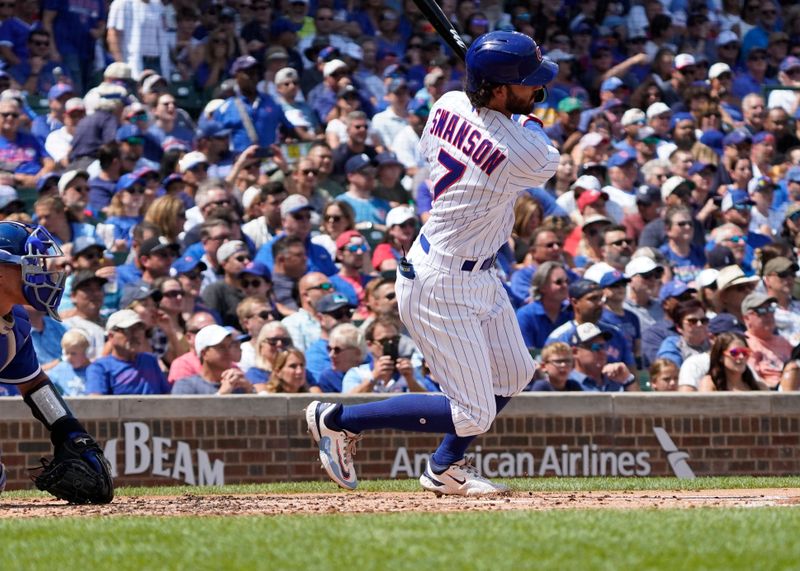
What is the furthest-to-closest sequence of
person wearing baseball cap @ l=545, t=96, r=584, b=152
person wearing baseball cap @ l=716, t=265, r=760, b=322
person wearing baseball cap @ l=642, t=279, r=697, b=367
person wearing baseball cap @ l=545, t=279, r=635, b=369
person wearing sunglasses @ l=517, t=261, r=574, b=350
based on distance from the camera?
person wearing baseball cap @ l=545, t=96, r=584, b=152
person wearing baseball cap @ l=716, t=265, r=760, b=322
person wearing baseball cap @ l=642, t=279, r=697, b=367
person wearing sunglasses @ l=517, t=261, r=574, b=350
person wearing baseball cap @ l=545, t=279, r=635, b=369

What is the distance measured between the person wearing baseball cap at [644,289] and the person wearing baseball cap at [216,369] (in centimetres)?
323

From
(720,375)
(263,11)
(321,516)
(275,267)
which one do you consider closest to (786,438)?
(720,375)

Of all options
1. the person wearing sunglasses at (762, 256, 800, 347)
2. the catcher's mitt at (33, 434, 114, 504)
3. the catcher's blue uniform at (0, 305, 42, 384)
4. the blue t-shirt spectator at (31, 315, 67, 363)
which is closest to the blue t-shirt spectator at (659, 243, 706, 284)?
the person wearing sunglasses at (762, 256, 800, 347)

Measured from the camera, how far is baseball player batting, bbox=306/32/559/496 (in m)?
6.04

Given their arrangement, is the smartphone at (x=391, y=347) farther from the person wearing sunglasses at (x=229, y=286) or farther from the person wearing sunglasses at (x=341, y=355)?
the person wearing sunglasses at (x=229, y=286)

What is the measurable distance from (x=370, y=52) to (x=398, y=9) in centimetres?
127

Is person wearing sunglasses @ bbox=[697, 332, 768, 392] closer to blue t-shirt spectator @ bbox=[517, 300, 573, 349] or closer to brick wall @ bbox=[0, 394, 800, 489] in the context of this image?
brick wall @ bbox=[0, 394, 800, 489]

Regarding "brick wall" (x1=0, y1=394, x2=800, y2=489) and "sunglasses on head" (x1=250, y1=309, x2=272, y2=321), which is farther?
"sunglasses on head" (x1=250, y1=309, x2=272, y2=321)

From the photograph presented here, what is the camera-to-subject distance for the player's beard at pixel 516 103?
611cm

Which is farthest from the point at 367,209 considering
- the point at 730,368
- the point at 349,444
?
the point at 349,444

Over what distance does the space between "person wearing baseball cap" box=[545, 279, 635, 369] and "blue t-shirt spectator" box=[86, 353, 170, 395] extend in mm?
2642

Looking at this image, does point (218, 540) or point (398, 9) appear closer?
point (218, 540)

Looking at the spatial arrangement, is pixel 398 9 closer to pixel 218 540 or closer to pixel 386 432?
pixel 386 432

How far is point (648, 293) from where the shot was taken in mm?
11188
